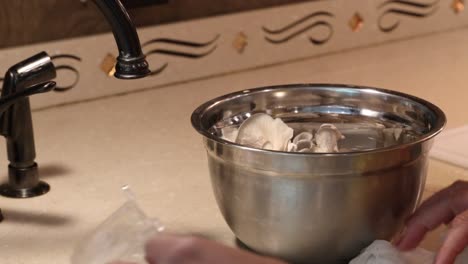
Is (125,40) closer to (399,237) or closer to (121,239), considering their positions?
(121,239)

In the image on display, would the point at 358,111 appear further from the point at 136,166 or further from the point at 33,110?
the point at 33,110

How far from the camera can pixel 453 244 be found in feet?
2.42

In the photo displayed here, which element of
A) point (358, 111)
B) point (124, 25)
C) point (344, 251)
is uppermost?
point (124, 25)

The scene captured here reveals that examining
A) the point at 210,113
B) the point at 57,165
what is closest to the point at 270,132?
the point at 210,113

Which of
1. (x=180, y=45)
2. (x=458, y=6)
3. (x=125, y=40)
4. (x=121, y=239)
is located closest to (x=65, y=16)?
(x=180, y=45)

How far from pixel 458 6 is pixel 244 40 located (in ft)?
2.13

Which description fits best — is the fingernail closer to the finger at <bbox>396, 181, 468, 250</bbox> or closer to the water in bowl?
the finger at <bbox>396, 181, 468, 250</bbox>

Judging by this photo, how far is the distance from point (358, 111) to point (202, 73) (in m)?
0.56

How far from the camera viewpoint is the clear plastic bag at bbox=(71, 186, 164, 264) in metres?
0.70

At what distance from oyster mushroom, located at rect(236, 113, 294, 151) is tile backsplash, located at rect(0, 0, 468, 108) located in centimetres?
52

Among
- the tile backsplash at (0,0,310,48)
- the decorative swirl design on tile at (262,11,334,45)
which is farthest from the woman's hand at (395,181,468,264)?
the decorative swirl design on tile at (262,11,334,45)

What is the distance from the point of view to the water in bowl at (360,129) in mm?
878

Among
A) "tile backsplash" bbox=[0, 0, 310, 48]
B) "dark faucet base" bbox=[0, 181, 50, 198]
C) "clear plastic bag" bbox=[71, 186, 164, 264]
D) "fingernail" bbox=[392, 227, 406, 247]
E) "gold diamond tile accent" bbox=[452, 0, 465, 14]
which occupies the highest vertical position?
"tile backsplash" bbox=[0, 0, 310, 48]

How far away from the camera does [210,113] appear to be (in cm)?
86
